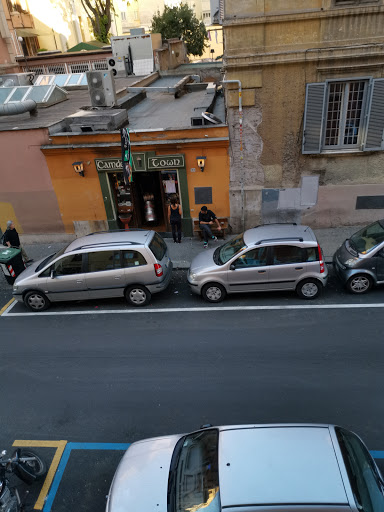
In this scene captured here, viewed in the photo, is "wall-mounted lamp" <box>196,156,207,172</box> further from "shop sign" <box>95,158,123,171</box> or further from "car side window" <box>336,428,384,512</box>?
"car side window" <box>336,428,384,512</box>

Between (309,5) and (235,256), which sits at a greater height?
(309,5)

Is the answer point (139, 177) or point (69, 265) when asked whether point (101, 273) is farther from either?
point (139, 177)

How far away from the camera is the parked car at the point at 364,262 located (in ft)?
28.2

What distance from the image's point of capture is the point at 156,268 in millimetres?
8953

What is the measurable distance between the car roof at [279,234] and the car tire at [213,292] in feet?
4.08

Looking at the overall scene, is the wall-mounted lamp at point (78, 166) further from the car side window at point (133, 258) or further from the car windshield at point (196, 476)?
the car windshield at point (196, 476)

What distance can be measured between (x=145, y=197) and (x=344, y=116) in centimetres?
688

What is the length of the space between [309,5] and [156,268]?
26.4 feet

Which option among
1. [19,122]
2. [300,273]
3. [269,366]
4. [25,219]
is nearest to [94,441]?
[269,366]

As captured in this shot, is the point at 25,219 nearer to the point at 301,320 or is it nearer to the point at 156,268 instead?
the point at 156,268

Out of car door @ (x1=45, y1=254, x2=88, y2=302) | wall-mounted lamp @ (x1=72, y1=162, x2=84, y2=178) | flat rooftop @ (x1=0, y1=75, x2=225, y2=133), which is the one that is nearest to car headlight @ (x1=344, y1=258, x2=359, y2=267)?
car door @ (x1=45, y1=254, x2=88, y2=302)

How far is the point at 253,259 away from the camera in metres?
8.72

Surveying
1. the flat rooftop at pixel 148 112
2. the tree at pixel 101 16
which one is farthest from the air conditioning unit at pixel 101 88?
the tree at pixel 101 16

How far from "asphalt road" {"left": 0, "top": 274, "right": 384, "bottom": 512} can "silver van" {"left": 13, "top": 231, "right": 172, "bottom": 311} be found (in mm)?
550
